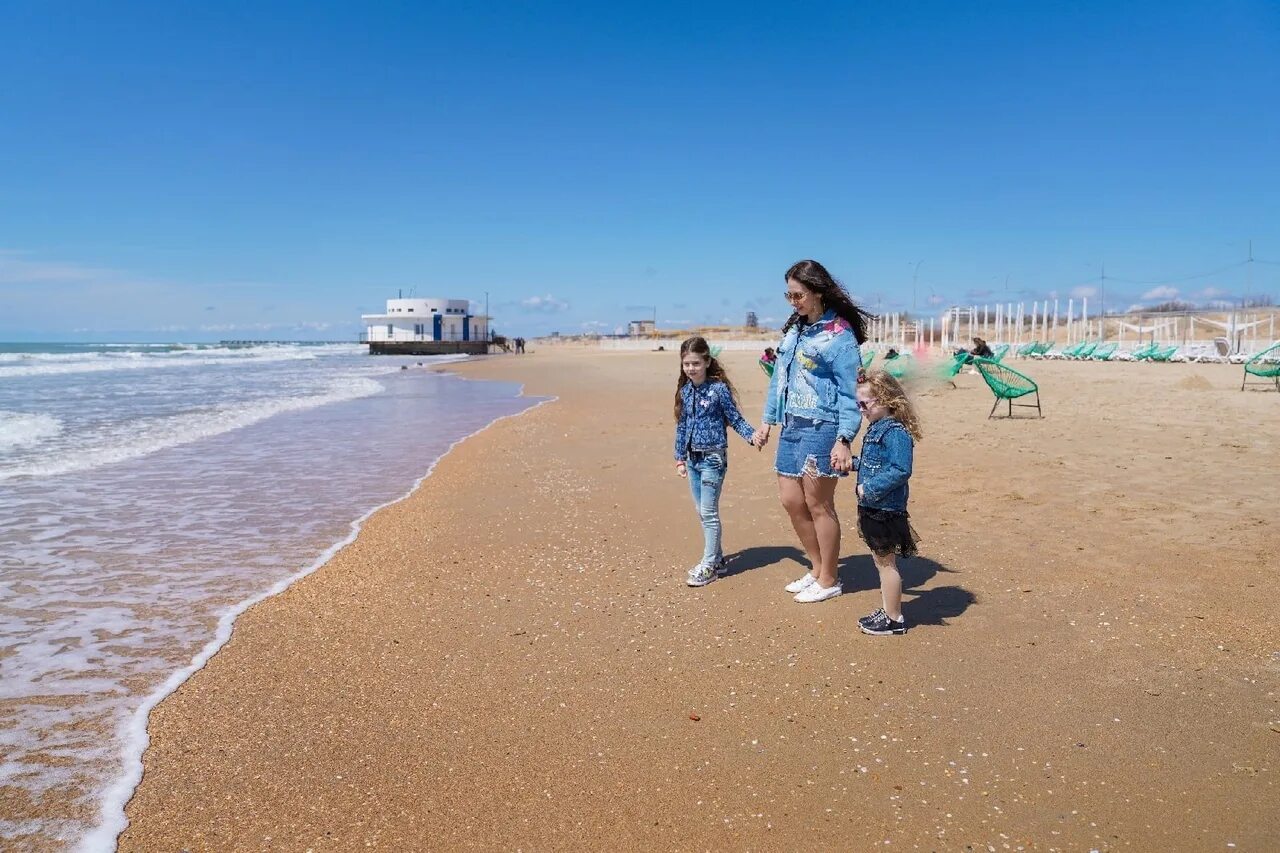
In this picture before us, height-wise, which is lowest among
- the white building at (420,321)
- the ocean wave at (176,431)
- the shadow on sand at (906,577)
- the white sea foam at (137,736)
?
the white sea foam at (137,736)

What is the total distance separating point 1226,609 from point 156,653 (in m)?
5.65

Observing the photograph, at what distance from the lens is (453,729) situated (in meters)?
3.19

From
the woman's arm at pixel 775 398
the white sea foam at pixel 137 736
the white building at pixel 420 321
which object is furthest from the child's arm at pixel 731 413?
the white building at pixel 420 321

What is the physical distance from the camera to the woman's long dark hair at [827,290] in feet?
14.3

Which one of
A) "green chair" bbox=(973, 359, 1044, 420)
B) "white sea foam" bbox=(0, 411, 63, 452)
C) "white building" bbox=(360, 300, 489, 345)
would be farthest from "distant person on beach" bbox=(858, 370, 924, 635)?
"white building" bbox=(360, 300, 489, 345)

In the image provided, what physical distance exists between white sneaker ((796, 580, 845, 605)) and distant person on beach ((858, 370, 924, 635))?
0.46 metres

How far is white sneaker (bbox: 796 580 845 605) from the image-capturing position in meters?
4.59

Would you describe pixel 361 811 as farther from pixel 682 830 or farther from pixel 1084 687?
pixel 1084 687

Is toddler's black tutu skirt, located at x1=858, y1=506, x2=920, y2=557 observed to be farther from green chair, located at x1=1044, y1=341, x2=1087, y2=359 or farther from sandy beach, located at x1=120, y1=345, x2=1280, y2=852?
green chair, located at x1=1044, y1=341, x2=1087, y2=359

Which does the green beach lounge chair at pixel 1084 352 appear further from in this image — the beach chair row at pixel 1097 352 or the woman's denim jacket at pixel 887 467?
the woman's denim jacket at pixel 887 467

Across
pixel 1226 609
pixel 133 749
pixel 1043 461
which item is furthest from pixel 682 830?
pixel 1043 461

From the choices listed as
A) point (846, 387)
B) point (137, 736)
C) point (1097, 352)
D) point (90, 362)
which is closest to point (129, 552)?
point (137, 736)

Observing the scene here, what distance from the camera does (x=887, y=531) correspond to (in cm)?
404

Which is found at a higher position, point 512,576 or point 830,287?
point 830,287
